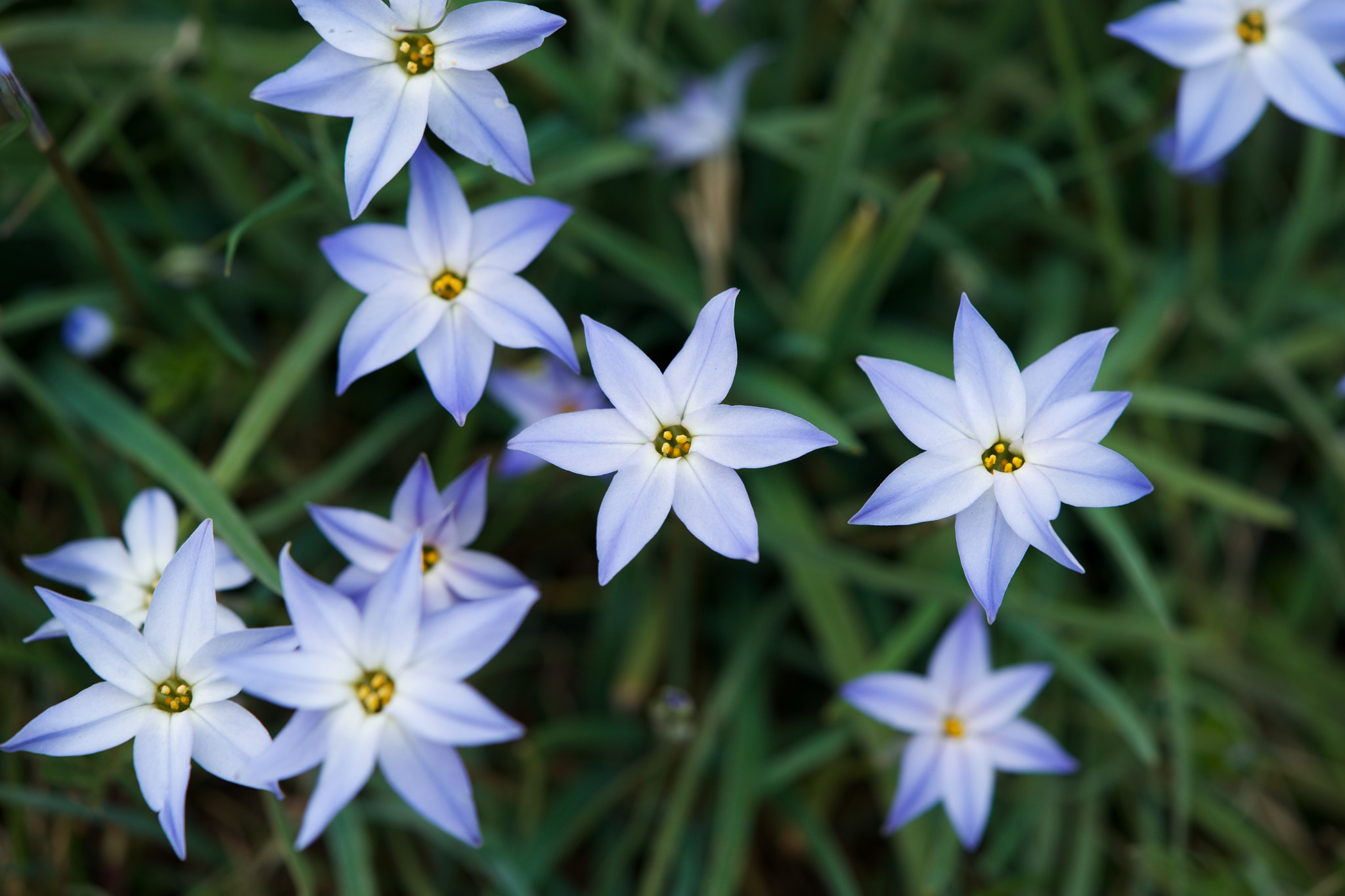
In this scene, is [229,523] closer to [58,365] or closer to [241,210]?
[58,365]

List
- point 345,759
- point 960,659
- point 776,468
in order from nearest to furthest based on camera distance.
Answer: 1. point 345,759
2. point 960,659
3. point 776,468

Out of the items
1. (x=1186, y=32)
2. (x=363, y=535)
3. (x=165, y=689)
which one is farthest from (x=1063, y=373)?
(x=165, y=689)

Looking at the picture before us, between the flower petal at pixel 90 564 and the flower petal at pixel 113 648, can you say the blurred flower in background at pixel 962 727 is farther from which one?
the flower petal at pixel 90 564

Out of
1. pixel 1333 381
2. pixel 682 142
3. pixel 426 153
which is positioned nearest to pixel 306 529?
pixel 426 153

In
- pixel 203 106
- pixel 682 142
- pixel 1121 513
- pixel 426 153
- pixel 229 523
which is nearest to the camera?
pixel 426 153

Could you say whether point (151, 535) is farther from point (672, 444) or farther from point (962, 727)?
point (962, 727)

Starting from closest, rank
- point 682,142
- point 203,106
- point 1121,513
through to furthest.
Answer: point 203,106 → point 682,142 → point 1121,513
